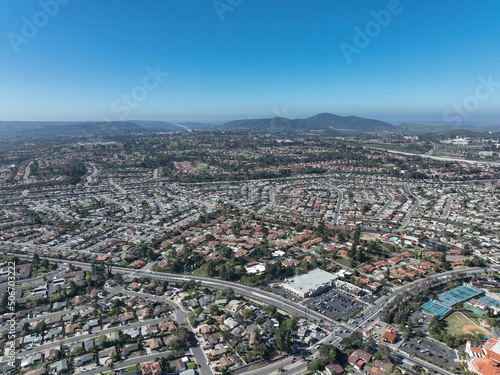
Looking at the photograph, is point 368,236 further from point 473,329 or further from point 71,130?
point 71,130

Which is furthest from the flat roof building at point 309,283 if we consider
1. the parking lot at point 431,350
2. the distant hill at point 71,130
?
the distant hill at point 71,130

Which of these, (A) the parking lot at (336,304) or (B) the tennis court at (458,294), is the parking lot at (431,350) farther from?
(B) the tennis court at (458,294)

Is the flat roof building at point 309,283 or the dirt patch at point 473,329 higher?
the flat roof building at point 309,283

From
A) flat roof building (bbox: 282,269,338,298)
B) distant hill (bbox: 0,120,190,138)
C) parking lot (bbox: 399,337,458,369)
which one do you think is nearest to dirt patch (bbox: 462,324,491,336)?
parking lot (bbox: 399,337,458,369)

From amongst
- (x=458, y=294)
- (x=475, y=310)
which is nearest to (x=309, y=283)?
(x=458, y=294)

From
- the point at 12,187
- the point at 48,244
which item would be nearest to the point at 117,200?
the point at 48,244

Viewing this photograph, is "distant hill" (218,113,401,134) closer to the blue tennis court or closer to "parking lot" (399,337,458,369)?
the blue tennis court

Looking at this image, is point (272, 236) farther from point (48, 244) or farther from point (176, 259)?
point (48, 244)
